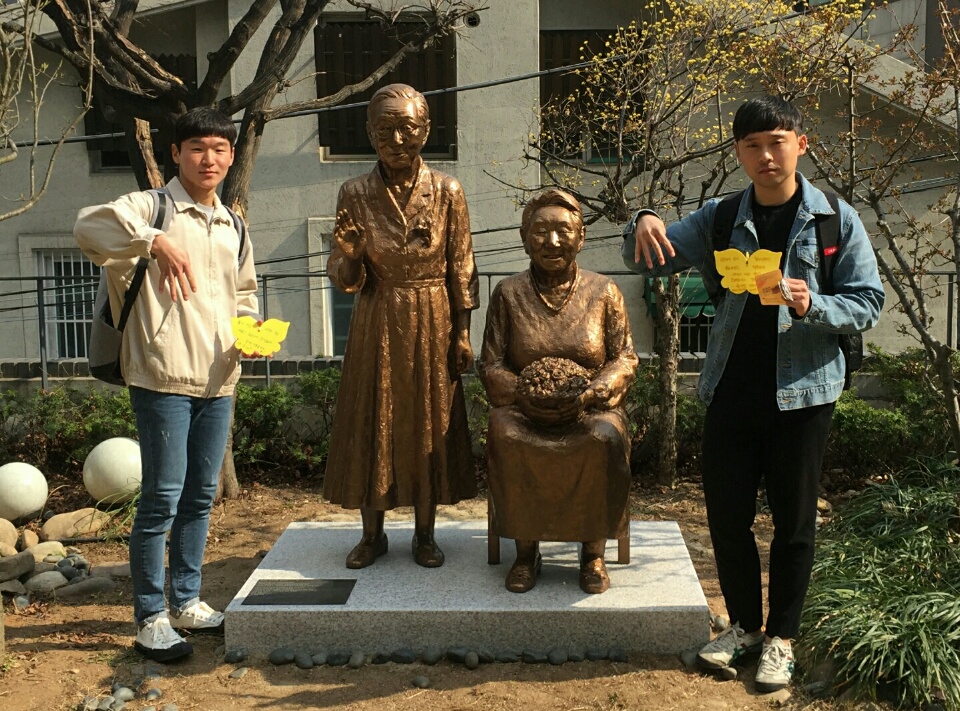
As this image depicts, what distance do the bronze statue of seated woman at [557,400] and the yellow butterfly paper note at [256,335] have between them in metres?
0.93

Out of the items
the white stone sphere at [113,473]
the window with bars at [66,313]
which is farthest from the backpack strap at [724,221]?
the window with bars at [66,313]

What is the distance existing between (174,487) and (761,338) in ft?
7.60

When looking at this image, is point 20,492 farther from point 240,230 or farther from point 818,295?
point 818,295

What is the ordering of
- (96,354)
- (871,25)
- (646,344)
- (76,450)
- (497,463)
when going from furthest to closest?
(871,25), (646,344), (76,450), (497,463), (96,354)

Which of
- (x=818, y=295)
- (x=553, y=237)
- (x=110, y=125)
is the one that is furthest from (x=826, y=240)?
(x=110, y=125)

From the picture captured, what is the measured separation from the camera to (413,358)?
453cm

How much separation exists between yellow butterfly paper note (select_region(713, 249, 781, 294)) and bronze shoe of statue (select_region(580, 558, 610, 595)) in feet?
4.68

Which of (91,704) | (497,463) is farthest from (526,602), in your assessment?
(91,704)

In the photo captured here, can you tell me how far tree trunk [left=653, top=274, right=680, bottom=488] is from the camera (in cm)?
717

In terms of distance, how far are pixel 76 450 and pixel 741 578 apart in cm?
524

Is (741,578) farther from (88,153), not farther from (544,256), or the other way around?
(88,153)

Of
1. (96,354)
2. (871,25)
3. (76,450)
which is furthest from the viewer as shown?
(871,25)

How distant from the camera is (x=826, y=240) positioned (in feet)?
12.1

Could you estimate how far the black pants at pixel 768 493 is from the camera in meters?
3.72
